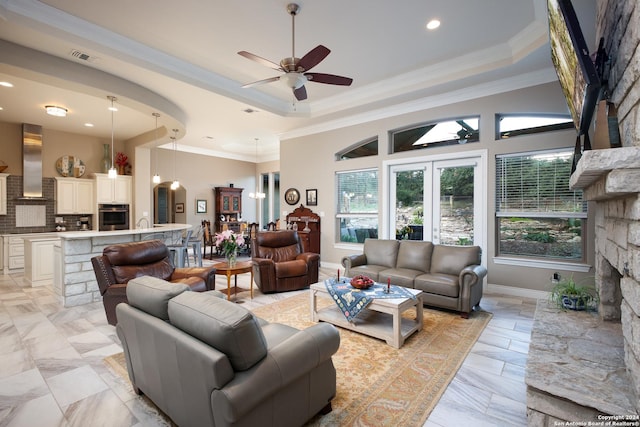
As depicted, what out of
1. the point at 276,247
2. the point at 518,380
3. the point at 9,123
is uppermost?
the point at 9,123

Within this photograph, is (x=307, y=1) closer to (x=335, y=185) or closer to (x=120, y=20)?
(x=120, y=20)

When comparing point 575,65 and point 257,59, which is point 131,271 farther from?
point 575,65

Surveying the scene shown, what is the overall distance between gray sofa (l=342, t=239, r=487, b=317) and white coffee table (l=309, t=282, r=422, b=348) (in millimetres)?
599

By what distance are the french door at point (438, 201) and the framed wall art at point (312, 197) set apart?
6.01 feet

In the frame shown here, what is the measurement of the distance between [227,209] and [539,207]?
8.63m

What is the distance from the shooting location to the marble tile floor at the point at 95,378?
1.95 m

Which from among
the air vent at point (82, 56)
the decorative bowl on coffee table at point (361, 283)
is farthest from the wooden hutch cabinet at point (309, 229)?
the air vent at point (82, 56)

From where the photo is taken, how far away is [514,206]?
4715mm

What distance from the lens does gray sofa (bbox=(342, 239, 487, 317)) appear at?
143 inches

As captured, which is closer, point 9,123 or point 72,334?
point 72,334

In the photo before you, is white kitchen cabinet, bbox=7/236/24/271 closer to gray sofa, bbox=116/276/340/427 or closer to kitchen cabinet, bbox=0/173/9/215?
kitchen cabinet, bbox=0/173/9/215

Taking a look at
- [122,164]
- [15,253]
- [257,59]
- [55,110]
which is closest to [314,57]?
[257,59]

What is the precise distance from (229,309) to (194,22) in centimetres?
355

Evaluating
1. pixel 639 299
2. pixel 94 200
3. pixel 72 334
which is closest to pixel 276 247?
pixel 72 334
